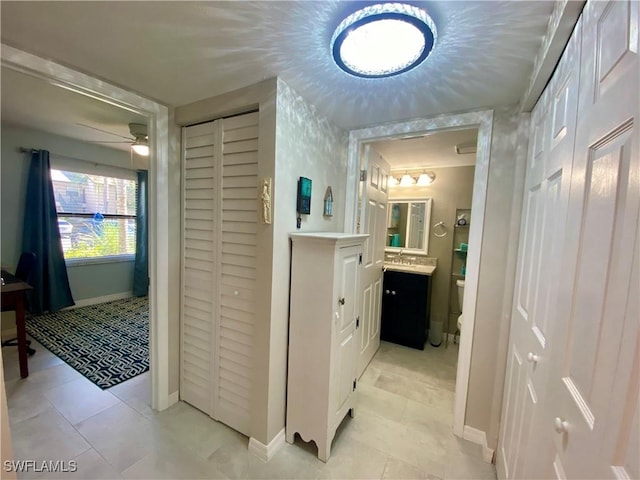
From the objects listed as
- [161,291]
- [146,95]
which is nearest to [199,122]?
[146,95]

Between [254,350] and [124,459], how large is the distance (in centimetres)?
94

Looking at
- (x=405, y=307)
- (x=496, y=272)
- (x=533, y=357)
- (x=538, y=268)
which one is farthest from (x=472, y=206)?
(x=405, y=307)

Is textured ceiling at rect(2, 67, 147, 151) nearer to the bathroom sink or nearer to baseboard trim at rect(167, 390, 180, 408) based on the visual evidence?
baseboard trim at rect(167, 390, 180, 408)

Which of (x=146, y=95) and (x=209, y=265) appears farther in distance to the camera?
(x=209, y=265)

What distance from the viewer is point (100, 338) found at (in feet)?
9.30

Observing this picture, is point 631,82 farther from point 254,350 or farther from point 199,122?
point 199,122

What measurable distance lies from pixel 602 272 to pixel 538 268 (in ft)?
1.99

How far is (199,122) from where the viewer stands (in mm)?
1740

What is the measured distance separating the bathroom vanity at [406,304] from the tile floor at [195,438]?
716mm

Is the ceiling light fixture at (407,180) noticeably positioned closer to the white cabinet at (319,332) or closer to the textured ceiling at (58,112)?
the white cabinet at (319,332)

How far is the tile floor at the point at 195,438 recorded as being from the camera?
4.71 feet

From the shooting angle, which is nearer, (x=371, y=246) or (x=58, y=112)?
(x=58, y=112)

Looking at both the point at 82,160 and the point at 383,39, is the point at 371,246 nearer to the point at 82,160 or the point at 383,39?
the point at 383,39

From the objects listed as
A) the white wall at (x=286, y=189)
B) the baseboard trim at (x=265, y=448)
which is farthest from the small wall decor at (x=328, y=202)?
the baseboard trim at (x=265, y=448)
